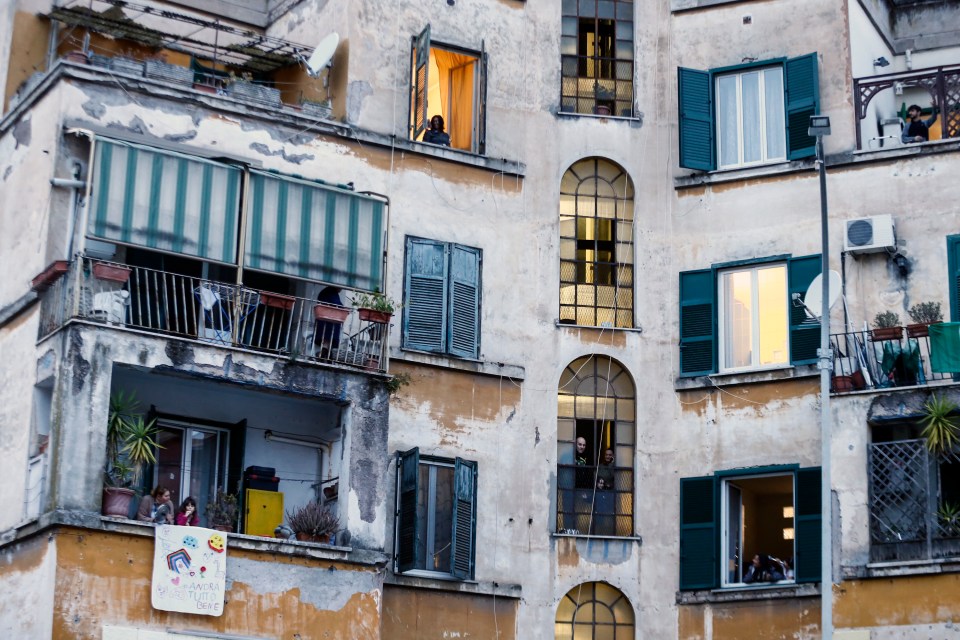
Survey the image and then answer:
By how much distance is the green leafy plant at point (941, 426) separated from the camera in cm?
3081

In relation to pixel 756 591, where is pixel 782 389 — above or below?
above

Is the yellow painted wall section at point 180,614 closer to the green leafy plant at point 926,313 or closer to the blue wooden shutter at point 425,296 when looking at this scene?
the blue wooden shutter at point 425,296

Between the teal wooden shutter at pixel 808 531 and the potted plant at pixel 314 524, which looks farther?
the teal wooden shutter at pixel 808 531

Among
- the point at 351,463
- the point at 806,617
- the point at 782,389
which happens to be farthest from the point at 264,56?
the point at 806,617

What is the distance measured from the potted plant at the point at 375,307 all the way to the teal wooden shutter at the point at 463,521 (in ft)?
9.89

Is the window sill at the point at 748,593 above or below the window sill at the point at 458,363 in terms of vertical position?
below

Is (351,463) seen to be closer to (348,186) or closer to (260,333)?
(260,333)

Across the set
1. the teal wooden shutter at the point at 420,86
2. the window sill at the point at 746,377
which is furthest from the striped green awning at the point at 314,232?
the window sill at the point at 746,377

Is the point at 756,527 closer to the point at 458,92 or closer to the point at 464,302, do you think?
the point at 464,302

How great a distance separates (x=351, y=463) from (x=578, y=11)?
1095 cm

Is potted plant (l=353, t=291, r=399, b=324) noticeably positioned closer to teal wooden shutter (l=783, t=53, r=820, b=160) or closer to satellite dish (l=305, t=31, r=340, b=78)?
satellite dish (l=305, t=31, r=340, b=78)

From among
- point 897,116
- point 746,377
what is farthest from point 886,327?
point 897,116

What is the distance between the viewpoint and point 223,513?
29.8m

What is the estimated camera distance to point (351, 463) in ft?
101
